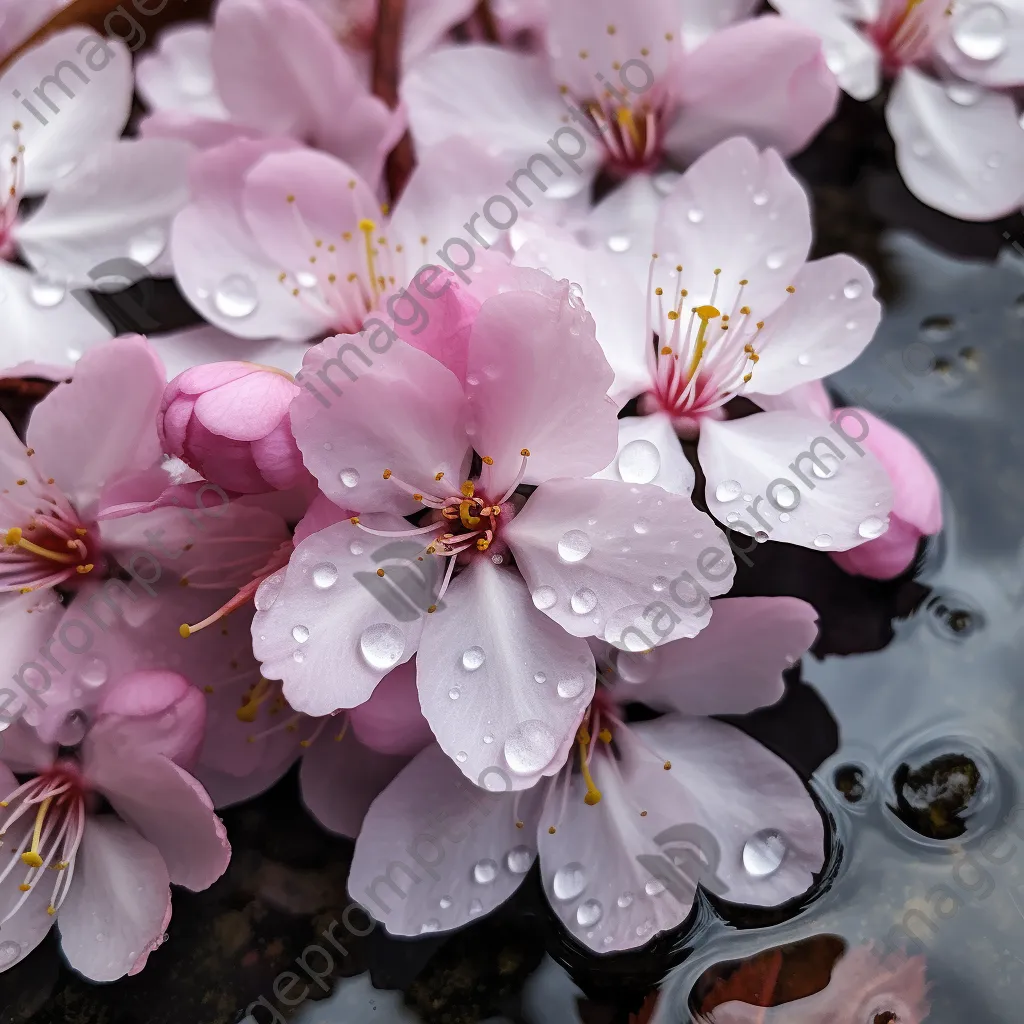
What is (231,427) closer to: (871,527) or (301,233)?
(301,233)

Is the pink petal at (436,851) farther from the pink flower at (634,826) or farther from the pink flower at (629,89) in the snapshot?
the pink flower at (629,89)

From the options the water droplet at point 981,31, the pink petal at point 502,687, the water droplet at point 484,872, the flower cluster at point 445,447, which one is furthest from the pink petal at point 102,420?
the water droplet at point 981,31

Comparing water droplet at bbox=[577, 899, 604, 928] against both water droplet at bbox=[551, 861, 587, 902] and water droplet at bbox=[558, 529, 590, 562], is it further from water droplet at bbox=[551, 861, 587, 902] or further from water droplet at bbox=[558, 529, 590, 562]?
water droplet at bbox=[558, 529, 590, 562]

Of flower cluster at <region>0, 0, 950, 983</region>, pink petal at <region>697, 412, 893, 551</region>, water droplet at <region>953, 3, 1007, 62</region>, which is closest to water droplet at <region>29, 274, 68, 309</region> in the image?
flower cluster at <region>0, 0, 950, 983</region>

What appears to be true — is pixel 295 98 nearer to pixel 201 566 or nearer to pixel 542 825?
pixel 201 566

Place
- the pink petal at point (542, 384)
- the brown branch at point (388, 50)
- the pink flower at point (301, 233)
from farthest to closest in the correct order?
the brown branch at point (388, 50)
the pink flower at point (301, 233)
the pink petal at point (542, 384)
